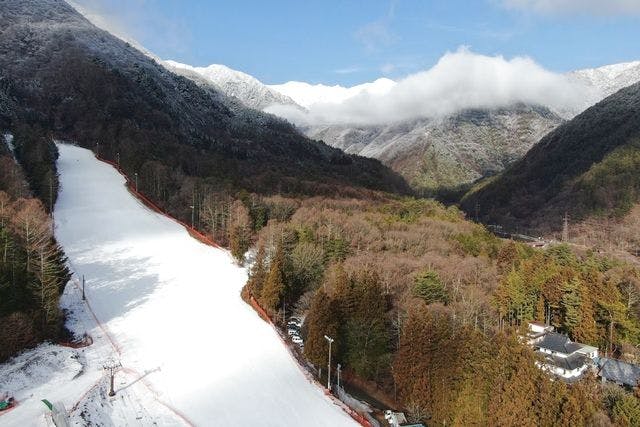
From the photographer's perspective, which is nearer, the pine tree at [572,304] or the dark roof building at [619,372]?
the dark roof building at [619,372]

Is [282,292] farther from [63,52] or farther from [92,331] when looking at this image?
[63,52]

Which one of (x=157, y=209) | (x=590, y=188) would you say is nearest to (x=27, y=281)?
(x=157, y=209)

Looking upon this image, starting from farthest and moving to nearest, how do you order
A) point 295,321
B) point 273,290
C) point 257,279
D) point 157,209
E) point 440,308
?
1. point 157,209
2. point 295,321
3. point 257,279
4. point 440,308
5. point 273,290

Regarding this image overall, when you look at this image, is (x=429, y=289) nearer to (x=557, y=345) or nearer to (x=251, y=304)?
(x=557, y=345)

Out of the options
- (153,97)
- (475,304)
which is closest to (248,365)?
(475,304)

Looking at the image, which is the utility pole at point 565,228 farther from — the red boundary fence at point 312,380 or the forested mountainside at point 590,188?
the red boundary fence at point 312,380

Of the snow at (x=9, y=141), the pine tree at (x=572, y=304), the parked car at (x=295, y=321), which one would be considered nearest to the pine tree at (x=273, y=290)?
the parked car at (x=295, y=321)
